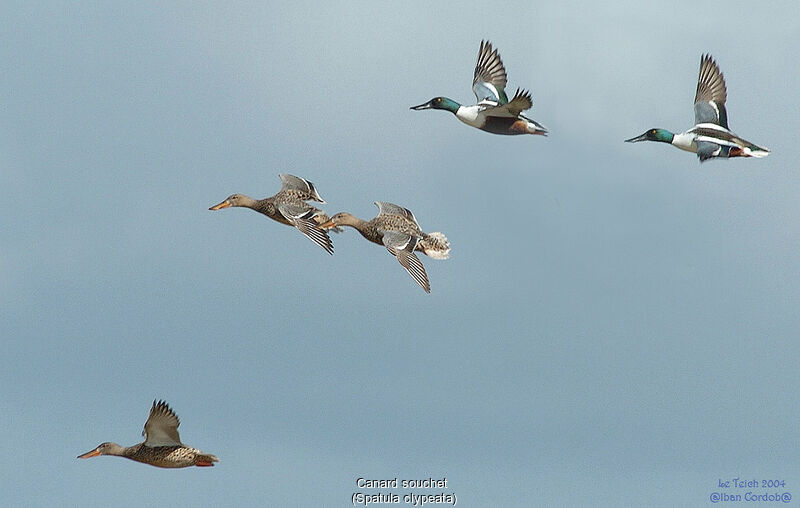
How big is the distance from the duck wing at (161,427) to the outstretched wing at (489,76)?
1229 centimetres

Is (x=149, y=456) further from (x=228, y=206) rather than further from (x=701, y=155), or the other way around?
(x=701, y=155)

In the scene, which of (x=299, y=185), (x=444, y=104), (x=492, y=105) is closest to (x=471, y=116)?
(x=492, y=105)

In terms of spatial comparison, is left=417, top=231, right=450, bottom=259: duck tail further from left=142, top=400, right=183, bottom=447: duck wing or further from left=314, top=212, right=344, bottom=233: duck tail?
left=142, top=400, right=183, bottom=447: duck wing

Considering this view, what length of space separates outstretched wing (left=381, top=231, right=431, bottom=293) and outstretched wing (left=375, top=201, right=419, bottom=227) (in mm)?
890

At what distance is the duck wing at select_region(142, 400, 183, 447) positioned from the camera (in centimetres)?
3184

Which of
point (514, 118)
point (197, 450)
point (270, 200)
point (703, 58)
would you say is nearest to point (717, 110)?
point (703, 58)

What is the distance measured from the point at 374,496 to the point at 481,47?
Result: 12.4 m

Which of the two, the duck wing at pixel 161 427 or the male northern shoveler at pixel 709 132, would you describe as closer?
the duck wing at pixel 161 427

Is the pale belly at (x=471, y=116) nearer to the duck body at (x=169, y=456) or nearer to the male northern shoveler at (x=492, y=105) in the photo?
the male northern shoveler at (x=492, y=105)

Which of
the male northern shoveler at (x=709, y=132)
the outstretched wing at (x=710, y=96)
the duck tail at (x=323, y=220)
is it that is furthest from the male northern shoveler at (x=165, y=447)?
the outstretched wing at (x=710, y=96)

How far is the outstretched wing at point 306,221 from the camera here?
115 ft

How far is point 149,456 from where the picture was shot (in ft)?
107

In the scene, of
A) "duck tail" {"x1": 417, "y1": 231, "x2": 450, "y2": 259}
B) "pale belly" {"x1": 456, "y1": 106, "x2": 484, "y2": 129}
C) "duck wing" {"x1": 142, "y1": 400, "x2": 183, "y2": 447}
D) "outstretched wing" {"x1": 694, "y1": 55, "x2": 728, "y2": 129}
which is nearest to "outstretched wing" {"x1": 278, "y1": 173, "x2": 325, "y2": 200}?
"duck tail" {"x1": 417, "y1": 231, "x2": 450, "y2": 259}

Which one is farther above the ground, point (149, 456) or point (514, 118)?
point (514, 118)
